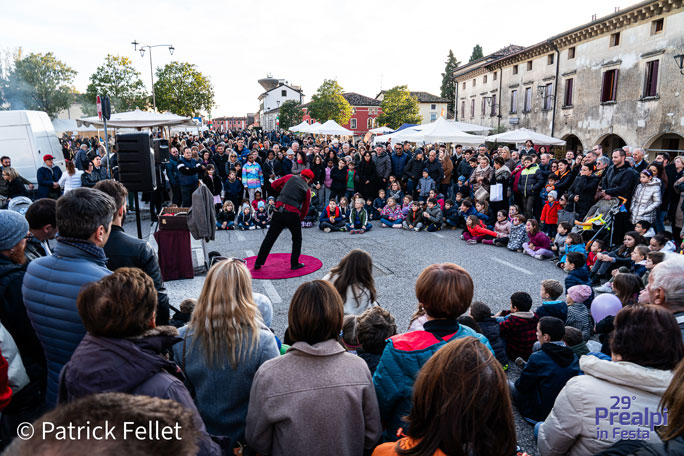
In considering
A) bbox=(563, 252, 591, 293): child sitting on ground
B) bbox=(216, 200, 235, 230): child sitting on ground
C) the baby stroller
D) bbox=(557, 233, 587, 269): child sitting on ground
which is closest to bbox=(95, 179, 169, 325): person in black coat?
bbox=(563, 252, 591, 293): child sitting on ground

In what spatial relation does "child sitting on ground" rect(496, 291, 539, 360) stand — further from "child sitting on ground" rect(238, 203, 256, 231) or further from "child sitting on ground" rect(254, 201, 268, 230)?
"child sitting on ground" rect(238, 203, 256, 231)

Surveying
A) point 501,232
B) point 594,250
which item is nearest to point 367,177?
point 501,232

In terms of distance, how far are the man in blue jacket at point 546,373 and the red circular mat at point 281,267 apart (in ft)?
14.6

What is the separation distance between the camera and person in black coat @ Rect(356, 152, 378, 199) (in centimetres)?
1329

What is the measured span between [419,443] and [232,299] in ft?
4.26

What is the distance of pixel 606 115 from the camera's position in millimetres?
22656

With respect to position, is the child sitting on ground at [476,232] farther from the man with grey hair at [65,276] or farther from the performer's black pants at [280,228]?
the man with grey hair at [65,276]

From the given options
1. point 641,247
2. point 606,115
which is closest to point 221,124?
point 606,115

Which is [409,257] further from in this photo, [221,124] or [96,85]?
[221,124]

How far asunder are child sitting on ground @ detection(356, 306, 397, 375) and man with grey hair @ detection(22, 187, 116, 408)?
67.3 inches

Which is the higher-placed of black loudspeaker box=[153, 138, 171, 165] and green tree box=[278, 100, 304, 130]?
green tree box=[278, 100, 304, 130]

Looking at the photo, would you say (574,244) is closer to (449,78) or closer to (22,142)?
(22,142)

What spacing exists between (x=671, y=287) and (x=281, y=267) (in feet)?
19.6

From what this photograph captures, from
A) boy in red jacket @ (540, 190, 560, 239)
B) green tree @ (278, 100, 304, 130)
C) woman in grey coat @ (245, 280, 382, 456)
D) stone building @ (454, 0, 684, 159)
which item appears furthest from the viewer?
green tree @ (278, 100, 304, 130)
